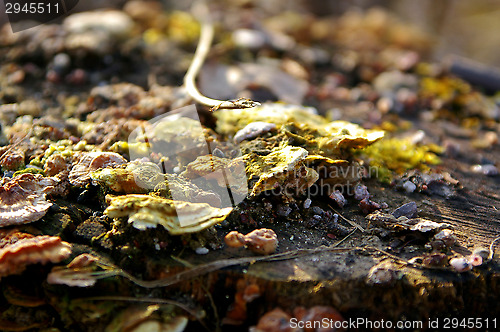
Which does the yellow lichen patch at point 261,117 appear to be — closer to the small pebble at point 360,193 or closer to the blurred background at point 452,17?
the small pebble at point 360,193

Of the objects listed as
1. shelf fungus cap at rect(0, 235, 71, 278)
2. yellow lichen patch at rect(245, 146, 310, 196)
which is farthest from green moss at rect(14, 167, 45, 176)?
yellow lichen patch at rect(245, 146, 310, 196)

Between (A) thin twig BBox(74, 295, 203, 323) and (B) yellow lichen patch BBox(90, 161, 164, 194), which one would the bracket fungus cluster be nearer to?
(B) yellow lichen patch BBox(90, 161, 164, 194)

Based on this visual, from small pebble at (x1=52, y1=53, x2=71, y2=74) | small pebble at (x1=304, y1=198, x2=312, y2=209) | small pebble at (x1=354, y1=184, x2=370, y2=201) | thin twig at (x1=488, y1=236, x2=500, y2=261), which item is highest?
small pebble at (x1=52, y1=53, x2=71, y2=74)

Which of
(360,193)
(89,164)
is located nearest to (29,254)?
(89,164)

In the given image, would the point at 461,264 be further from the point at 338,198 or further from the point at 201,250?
the point at 201,250

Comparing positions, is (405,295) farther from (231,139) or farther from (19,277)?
(19,277)

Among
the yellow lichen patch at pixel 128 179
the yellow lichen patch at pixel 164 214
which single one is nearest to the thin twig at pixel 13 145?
the yellow lichen patch at pixel 128 179

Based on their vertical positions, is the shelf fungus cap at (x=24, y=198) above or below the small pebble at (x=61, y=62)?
below
